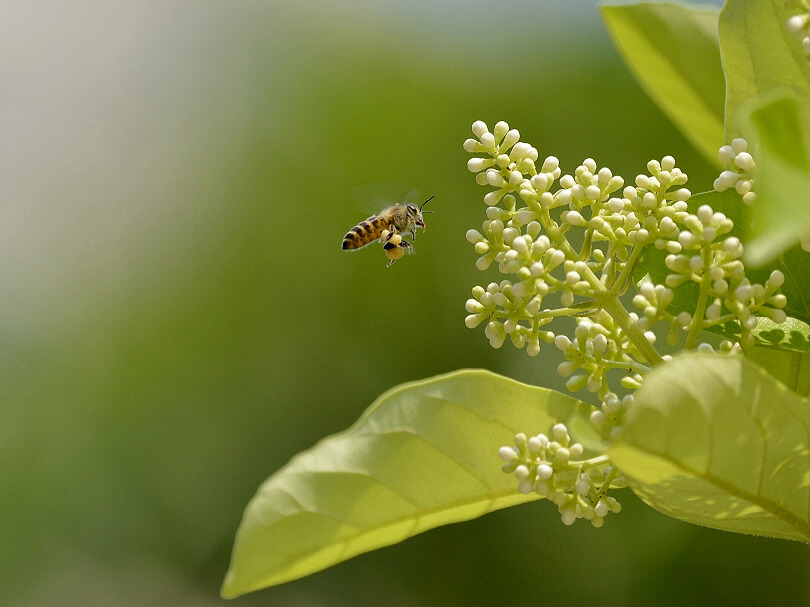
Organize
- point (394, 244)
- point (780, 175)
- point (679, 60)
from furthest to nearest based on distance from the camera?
1. point (394, 244)
2. point (679, 60)
3. point (780, 175)

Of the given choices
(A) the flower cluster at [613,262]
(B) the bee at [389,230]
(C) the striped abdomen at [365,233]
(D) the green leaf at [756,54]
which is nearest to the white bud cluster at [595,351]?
(A) the flower cluster at [613,262]

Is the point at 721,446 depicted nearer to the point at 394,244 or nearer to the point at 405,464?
the point at 405,464

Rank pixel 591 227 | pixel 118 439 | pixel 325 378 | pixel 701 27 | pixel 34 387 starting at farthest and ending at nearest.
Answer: pixel 34 387, pixel 118 439, pixel 325 378, pixel 701 27, pixel 591 227

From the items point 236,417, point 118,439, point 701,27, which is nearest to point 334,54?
point 236,417

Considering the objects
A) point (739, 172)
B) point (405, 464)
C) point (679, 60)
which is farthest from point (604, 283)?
point (679, 60)

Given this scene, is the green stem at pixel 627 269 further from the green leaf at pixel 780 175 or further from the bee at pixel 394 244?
the bee at pixel 394 244

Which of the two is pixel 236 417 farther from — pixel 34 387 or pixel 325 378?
pixel 34 387

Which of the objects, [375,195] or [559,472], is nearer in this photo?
[559,472]
